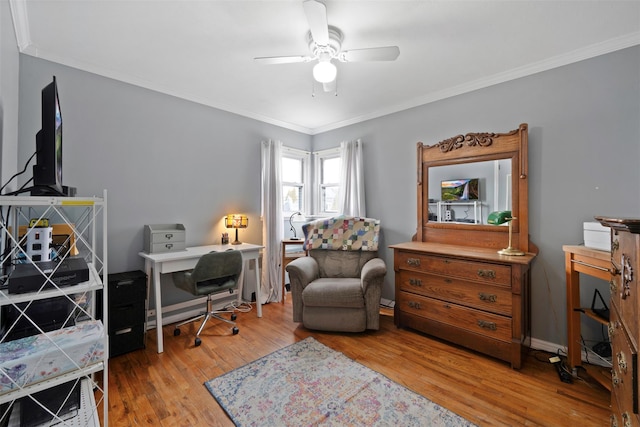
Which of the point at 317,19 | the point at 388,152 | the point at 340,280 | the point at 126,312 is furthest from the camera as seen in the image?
the point at 388,152

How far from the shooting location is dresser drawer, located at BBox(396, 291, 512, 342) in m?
2.15

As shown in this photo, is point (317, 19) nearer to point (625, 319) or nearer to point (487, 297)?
point (625, 319)

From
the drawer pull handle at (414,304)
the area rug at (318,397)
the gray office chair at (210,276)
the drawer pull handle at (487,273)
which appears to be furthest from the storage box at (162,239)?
the drawer pull handle at (487,273)

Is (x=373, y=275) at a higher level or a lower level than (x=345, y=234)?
lower

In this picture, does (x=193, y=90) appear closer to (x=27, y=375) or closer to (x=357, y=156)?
(x=357, y=156)

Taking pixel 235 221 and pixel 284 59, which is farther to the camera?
pixel 235 221

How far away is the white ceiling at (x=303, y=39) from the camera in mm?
1744

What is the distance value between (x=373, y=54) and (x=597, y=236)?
1972mm

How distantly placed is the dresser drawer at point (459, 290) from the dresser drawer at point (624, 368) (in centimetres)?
98

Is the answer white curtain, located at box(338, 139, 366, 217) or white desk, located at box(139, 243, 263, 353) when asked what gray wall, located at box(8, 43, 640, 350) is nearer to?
white curtain, located at box(338, 139, 366, 217)

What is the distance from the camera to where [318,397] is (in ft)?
5.86

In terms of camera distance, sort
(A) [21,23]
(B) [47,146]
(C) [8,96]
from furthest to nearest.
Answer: (A) [21,23] < (C) [8,96] < (B) [47,146]

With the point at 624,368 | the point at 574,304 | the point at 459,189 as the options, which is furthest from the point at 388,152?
the point at 624,368

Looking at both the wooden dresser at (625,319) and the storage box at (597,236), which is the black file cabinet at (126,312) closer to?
the wooden dresser at (625,319)
